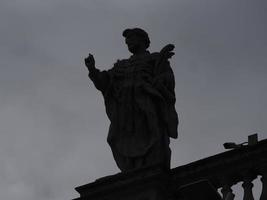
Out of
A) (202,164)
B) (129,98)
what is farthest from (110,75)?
(202,164)

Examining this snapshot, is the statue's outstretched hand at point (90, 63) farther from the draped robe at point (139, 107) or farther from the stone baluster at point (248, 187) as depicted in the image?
the stone baluster at point (248, 187)

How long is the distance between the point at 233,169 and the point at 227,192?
32cm

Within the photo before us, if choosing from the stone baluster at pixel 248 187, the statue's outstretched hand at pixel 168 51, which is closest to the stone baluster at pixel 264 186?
the stone baluster at pixel 248 187

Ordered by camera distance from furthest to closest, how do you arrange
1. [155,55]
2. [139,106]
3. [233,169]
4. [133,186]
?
[155,55]
[139,106]
[133,186]
[233,169]

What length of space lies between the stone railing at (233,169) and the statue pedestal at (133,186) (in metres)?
0.34

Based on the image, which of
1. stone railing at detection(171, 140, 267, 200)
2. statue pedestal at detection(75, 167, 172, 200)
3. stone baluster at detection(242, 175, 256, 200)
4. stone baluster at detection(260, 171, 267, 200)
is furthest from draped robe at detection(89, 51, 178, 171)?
stone baluster at detection(260, 171, 267, 200)

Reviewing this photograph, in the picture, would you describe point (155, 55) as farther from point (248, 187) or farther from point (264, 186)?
point (264, 186)

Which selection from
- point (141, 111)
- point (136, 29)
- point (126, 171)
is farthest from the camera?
point (136, 29)

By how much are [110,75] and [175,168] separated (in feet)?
8.13

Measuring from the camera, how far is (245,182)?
13.2m

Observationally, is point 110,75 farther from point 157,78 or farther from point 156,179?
point 156,179

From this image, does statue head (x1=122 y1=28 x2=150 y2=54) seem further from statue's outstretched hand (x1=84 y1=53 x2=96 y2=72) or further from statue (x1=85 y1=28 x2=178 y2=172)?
statue's outstretched hand (x1=84 y1=53 x2=96 y2=72)

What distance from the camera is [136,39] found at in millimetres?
16031

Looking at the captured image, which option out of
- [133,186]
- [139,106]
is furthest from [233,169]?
[139,106]
